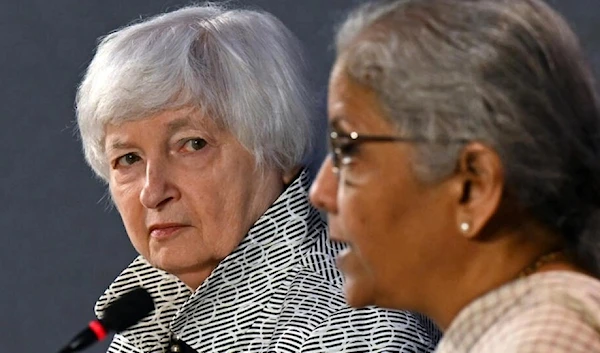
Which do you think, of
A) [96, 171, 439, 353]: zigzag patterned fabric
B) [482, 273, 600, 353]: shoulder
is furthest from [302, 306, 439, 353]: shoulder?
[482, 273, 600, 353]: shoulder

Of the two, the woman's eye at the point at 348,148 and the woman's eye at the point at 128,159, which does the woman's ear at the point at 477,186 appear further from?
the woman's eye at the point at 128,159

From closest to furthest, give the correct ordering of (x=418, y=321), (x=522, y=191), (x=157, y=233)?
(x=522, y=191), (x=418, y=321), (x=157, y=233)

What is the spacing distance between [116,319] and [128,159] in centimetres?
50

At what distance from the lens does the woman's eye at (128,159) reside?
2656 millimetres

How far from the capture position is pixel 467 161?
4.85ft

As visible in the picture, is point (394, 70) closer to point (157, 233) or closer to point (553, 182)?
point (553, 182)

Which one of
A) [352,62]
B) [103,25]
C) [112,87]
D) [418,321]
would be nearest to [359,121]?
[352,62]

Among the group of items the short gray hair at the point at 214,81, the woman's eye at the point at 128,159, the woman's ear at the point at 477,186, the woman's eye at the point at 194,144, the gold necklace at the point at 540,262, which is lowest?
the woman's eye at the point at 128,159

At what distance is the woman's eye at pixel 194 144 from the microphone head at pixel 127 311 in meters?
0.34

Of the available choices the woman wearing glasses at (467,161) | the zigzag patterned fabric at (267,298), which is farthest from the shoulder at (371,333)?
the woman wearing glasses at (467,161)

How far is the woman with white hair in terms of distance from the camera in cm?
259

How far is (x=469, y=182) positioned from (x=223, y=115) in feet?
3.86

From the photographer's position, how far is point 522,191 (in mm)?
1489

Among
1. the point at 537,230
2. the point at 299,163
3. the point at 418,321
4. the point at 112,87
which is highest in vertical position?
the point at 537,230
